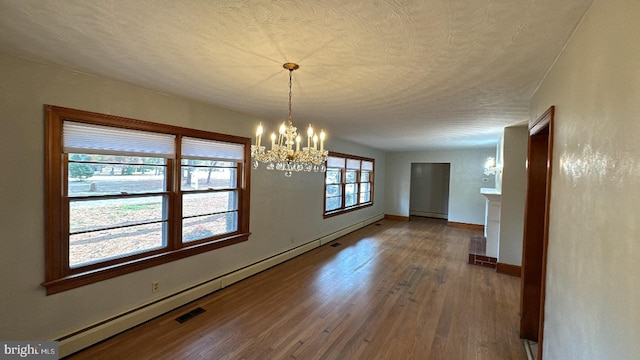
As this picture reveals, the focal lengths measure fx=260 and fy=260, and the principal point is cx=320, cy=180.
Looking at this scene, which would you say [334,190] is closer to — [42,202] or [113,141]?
[113,141]

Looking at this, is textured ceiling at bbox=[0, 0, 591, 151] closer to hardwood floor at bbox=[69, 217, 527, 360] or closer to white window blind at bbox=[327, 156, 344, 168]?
hardwood floor at bbox=[69, 217, 527, 360]

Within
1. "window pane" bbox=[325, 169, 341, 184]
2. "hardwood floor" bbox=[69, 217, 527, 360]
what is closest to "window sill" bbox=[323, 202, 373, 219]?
"window pane" bbox=[325, 169, 341, 184]

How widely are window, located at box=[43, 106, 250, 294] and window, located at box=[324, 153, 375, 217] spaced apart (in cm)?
309

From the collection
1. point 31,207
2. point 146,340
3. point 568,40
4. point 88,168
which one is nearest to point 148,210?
point 88,168

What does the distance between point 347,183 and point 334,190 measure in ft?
2.16

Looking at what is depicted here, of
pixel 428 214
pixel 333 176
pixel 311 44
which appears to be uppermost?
pixel 311 44

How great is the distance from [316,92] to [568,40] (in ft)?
6.42

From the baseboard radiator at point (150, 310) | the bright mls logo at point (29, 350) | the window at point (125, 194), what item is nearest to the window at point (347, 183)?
the baseboard radiator at point (150, 310)

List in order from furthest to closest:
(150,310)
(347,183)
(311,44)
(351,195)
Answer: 1. (351,195)
2. (347,183)
3. (150,310)
4. (311,44)

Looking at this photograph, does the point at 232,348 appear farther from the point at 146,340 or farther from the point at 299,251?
the point at 299,251

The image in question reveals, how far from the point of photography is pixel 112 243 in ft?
8.80

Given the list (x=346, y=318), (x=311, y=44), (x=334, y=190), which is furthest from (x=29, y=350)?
(x=334, y=190)

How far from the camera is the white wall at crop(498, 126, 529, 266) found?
4.24 meters

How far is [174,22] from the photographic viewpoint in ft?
4.94
